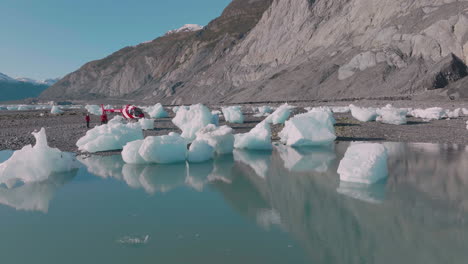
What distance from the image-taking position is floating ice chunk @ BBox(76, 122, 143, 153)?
11699 mm

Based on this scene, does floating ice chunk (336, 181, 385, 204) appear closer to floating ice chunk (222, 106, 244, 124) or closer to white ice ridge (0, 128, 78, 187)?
white ice ridge (0, 128, 78, 187)

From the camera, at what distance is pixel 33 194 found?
7.02 meters

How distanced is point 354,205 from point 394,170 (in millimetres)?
3002

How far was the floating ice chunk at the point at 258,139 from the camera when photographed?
1186 cm

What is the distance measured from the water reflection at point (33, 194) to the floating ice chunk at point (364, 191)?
5120 millimetres

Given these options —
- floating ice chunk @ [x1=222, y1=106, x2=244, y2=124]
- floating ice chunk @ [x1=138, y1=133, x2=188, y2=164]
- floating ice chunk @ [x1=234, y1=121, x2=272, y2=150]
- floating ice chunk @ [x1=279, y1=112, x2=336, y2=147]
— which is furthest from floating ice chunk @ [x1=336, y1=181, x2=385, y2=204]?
floating ice chunk @ [x1=222, y1=106, x2=244, y2=124]

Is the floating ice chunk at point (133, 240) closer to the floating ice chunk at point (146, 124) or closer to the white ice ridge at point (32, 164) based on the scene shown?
the white ice ridge at point (32, 164)

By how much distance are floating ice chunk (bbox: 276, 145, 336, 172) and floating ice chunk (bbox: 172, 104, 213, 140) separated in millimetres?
2978

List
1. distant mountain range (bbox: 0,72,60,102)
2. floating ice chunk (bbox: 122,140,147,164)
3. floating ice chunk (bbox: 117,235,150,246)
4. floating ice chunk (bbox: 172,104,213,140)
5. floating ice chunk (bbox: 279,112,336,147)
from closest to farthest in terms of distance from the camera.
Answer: floating ice chunk (bbox: 117,235,150,246)
floating ice chunk (bbox: 122,140,147,164)
floating ice chunk (bbox: 279,112,336,147)
floating ice chunk (bbox: 172,104,213,140)
distant mountain range (bbox: 0,72,60,102)

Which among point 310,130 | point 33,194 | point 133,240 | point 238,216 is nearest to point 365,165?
point 238,216

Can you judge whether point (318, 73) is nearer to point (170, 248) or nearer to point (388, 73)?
point (388, 73)

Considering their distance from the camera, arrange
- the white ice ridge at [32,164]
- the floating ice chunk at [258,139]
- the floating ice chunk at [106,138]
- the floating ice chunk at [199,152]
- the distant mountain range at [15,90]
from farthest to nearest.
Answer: the distant mountain range at [15,90]
the floating ice chunk at [258,139]
the floating ice chunk at [106,138]
the floating ice chunk at [199,152]
the white ice ridge at [32,164]

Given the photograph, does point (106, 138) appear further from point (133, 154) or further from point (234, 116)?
point (234, 116)

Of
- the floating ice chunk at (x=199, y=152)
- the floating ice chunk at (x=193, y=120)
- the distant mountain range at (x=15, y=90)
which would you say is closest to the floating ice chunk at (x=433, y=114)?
the floating ice chunk at (x=193, y=120)
